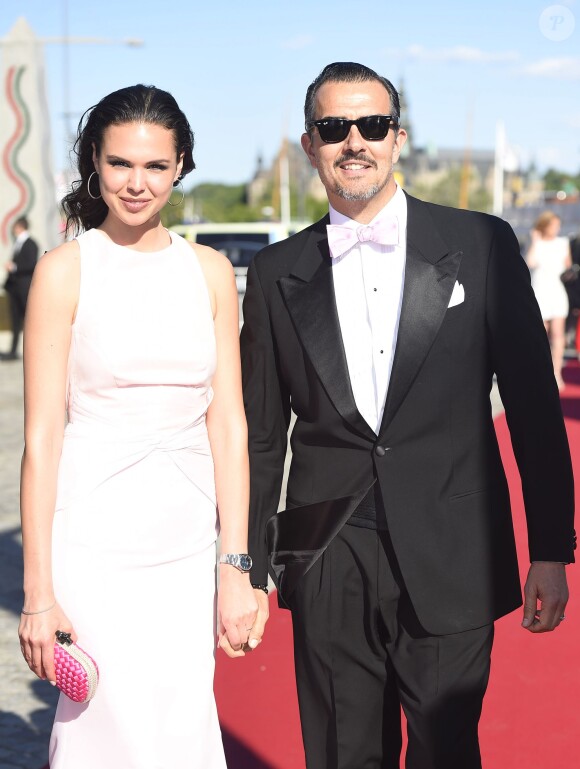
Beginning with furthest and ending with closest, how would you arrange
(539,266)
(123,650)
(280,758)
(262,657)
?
(539,266), (262,657), (280,758), (123,650)

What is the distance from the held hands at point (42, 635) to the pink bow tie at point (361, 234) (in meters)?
1.05

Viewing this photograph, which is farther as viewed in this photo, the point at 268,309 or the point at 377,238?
the point at 268,309

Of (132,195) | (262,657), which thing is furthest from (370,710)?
(262,657)

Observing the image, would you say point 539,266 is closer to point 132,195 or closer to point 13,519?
point 13,519

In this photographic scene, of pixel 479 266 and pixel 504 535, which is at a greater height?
pixel 479 266

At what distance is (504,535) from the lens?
2574 millimetres

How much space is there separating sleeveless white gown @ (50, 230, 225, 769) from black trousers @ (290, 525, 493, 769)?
284 mm

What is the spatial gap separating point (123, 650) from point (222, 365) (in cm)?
70

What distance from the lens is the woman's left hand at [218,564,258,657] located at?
246cm

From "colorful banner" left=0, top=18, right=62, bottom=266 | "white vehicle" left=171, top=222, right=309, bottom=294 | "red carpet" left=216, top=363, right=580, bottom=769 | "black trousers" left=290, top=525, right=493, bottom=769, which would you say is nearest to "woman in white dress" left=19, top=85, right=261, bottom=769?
"black trousers" left=290, top=525, right=493, bottom=769

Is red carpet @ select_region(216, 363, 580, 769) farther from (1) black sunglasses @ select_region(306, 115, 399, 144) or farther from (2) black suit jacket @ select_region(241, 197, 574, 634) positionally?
(1) black sunglasses @ select_region(306, 115, 399, 144)

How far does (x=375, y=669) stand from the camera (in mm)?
2596

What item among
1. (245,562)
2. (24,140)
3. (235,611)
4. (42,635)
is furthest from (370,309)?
(24,140)

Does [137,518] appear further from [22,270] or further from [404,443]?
[22,270]
